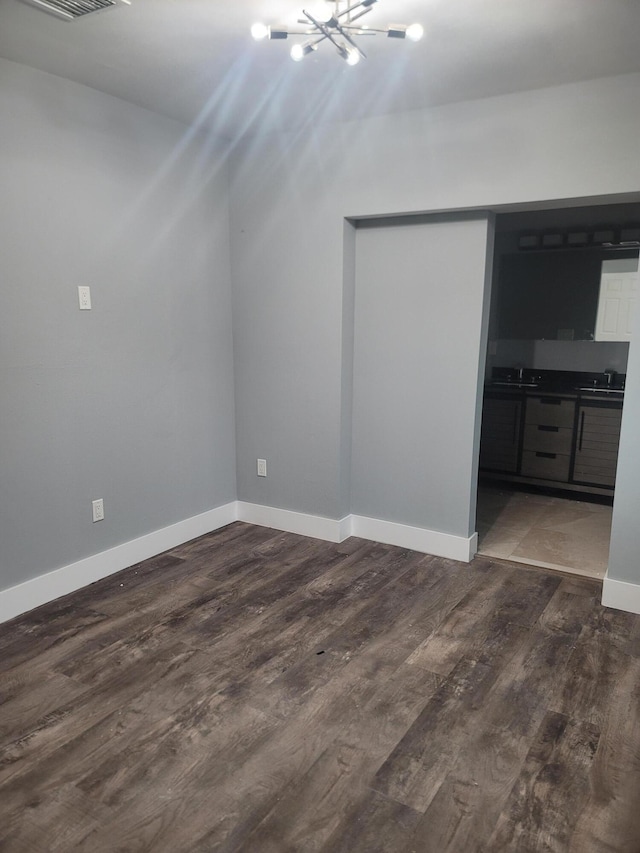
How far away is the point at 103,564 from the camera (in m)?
3.14

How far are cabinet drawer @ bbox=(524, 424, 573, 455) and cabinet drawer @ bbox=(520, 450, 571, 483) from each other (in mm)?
41

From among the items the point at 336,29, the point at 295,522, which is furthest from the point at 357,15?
the point at 295,522

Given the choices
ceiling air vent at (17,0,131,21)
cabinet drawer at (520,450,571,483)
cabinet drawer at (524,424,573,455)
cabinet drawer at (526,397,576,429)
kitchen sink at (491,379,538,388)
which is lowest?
cabinet drawer at (520,450,571,483)

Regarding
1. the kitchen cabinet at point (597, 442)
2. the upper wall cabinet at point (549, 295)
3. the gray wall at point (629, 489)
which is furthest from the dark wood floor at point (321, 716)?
the upper wall cabinet at point (549, 295)

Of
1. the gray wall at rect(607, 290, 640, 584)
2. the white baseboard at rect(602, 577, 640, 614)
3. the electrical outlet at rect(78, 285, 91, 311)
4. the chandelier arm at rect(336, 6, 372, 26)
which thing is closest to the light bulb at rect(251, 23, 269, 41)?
the chandelier arm at rect(336, 6, 372, 26)

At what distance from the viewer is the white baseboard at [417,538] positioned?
135 inches

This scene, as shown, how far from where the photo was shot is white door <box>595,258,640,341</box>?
14.7ft

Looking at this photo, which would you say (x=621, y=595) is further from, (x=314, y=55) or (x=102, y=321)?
(x=102, y=321)

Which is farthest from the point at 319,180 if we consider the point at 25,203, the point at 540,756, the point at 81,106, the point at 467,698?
the point at 540,756

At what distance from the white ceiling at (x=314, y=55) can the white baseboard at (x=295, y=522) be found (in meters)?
2.36

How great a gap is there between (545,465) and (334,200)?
2.70 m

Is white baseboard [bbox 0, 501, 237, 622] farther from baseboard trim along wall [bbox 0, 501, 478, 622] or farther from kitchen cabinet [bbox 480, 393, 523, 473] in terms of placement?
kitchen cabinet [bbox 480, 393, 523, 473]

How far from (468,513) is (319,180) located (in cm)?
212

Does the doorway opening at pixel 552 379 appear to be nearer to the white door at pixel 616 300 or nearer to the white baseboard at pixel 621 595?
the white door at pixel 616 300
